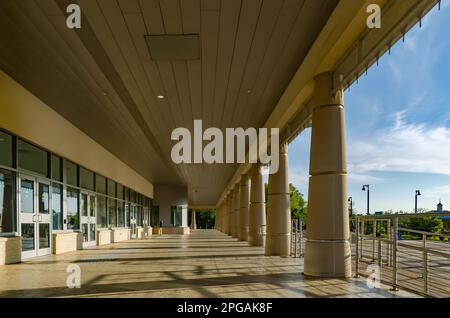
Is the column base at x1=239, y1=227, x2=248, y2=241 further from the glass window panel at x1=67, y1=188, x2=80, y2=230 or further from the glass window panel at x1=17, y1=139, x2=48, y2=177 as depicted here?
the glass window panel at x1=17, y1=139, x2=48, y2=177

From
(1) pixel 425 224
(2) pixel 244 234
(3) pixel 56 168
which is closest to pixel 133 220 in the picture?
(2) pixel 244 234

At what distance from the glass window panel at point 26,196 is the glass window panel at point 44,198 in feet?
2.11

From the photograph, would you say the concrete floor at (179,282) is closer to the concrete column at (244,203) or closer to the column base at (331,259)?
the column base at (331,259)

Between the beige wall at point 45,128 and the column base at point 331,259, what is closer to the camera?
the column base at point 331,259

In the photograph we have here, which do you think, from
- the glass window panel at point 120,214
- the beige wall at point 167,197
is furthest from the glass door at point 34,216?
the beige wall at point 167,197

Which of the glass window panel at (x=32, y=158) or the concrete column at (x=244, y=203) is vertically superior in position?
the glass window panel at (x=32, y=158)

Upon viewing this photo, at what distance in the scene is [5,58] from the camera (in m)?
8.69

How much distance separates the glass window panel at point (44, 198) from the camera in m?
12.5

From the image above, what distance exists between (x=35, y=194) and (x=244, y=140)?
23.0ft

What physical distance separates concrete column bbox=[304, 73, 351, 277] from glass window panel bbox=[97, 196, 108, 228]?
13763 millimetres

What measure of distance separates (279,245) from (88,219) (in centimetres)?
847

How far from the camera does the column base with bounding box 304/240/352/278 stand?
24.6 ft

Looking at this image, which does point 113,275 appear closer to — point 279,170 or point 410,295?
point 410,295

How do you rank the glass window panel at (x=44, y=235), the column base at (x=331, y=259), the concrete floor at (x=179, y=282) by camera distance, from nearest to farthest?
the concrete floor at (x=179, y=282), the column base at (x=331, y=259), the glass window panel at (x=44, y=235)
